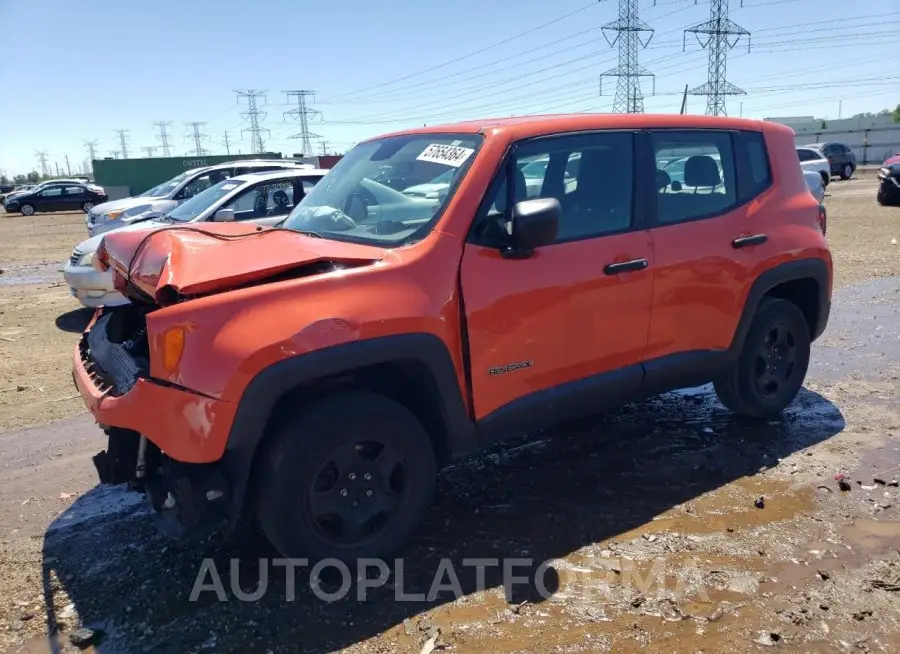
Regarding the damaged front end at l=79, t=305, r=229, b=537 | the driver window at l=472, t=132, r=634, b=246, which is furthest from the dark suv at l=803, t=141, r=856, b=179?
the damaged front end at l=79, t=305, r=229, b=537

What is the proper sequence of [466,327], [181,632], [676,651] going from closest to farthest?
[676,651], [181,632], [466,327]

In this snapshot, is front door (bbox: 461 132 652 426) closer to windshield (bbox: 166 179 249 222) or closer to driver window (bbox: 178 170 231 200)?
windshield (bbox: 166 179 249 222)

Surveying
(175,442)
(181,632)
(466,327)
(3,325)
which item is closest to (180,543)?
(181,632)

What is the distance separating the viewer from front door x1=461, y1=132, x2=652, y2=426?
3287 mm

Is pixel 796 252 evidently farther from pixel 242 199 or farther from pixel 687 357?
pixel 242 199

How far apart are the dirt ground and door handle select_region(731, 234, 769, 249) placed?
1.27 meters

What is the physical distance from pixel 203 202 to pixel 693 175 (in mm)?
7149

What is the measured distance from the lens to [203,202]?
9492mm

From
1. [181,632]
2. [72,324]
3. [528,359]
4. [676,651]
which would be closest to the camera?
[676,651]

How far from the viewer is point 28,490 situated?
4.18 meters

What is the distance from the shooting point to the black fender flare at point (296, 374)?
2744mm

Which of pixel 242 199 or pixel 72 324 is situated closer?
pixel 72 324

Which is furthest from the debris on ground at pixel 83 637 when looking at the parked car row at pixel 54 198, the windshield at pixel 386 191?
the parked car row at pixel 54 198

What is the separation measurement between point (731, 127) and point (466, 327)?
2.40 metres
